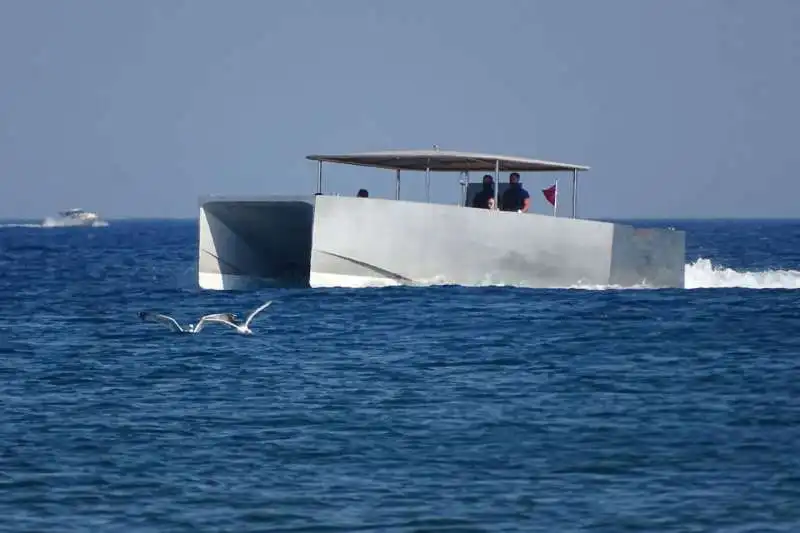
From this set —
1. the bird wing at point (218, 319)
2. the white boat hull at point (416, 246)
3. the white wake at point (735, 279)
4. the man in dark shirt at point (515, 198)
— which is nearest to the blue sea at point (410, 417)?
the bird wing at point (218, 319)

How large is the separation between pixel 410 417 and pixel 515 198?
13.8m

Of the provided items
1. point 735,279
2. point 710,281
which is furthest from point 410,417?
point 735,279

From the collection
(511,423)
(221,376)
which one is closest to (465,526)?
(511,423)

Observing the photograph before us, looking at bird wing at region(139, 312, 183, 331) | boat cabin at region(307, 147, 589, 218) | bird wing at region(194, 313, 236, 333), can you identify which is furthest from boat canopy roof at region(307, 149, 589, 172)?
bird wing at region(194, 313, 236, 333)

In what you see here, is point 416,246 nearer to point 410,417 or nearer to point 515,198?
point 515,198

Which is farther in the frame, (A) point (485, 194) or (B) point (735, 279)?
(B) point (735, 279)

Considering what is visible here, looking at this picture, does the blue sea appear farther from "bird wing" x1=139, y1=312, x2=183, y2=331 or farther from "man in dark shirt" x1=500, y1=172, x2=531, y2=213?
"man in dark shirt" x1=500, y1=172, x2=531, y2=213

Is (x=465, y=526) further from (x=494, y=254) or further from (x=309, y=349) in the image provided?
(x=494, y=254)

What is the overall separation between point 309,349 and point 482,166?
9.18 meters

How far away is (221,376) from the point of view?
1956 centimetres

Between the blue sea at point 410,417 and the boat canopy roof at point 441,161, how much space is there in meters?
2.37

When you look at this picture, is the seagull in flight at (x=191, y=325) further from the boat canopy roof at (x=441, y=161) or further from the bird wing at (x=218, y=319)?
the boat canopy roof at (x=441, y=161)

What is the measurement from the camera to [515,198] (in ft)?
98.0

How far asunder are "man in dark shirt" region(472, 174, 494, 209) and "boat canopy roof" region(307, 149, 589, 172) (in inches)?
12.7
